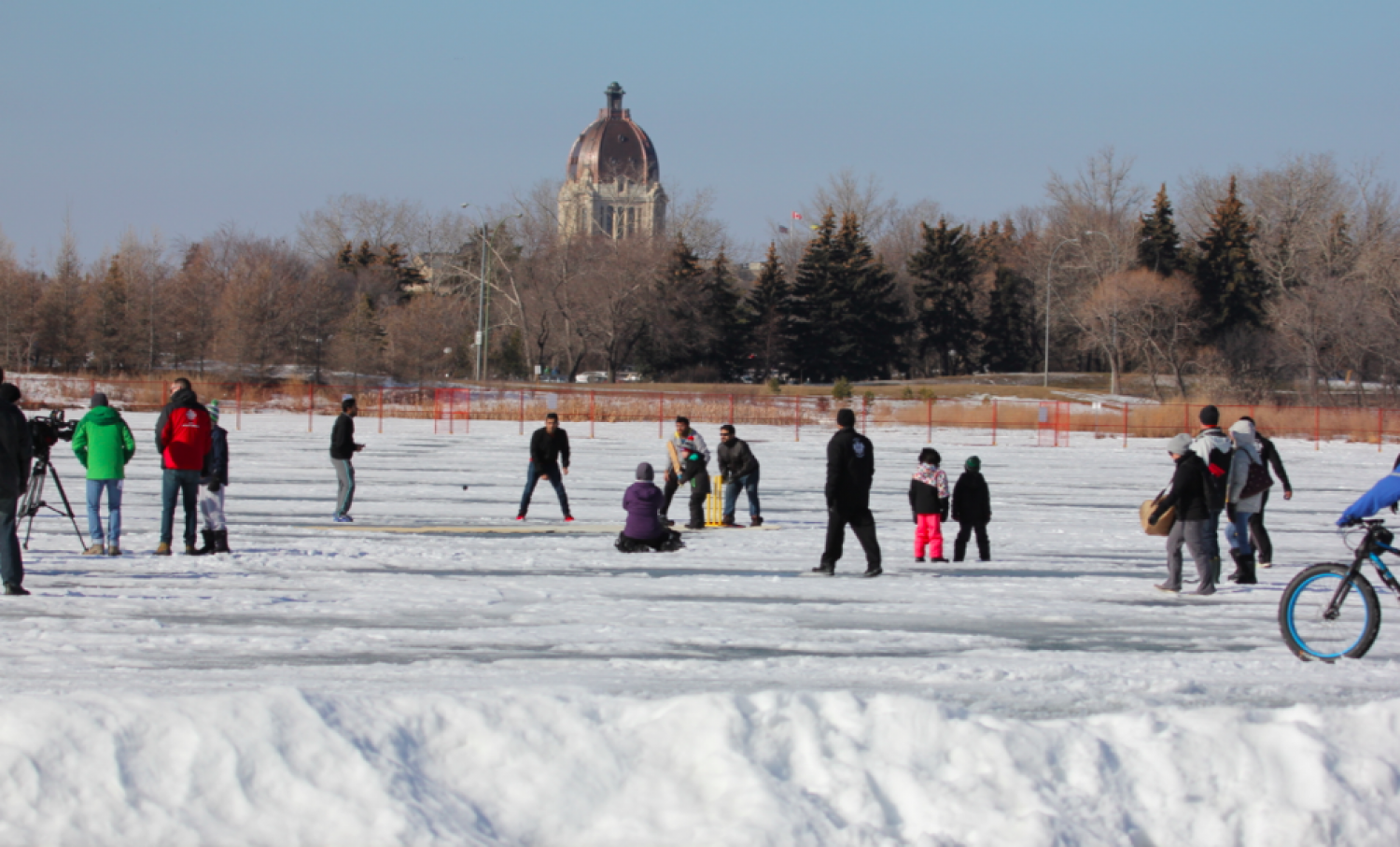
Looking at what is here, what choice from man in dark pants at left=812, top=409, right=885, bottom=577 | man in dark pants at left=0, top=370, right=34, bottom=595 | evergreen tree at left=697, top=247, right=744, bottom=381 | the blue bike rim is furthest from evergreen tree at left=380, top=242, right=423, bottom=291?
the blue bike rim

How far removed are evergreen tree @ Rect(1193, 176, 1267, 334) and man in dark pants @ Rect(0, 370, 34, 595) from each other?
70159mm

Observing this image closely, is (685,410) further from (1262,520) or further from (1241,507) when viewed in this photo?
(1241,507)

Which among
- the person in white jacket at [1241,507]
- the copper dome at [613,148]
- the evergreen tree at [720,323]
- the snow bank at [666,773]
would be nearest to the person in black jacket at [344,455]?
the snow bank at [666,773]

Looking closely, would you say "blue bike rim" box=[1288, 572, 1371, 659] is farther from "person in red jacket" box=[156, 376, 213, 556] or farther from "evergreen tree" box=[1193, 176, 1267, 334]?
"evergreen tree" box=[1193, 176, 1267, 334]

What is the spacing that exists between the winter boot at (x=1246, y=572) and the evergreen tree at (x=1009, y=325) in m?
70.5

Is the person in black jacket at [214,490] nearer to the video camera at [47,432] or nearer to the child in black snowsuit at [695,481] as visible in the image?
the video camera at [47,432]

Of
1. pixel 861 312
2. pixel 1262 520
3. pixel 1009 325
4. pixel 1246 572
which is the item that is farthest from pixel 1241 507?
pixel 1009 325

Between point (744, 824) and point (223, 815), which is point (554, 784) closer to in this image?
point (744, 824)

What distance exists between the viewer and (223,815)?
15.3 ft

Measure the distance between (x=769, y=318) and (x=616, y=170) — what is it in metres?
72.6

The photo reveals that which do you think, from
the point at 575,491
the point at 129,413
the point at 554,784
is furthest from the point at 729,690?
the point at 129,413

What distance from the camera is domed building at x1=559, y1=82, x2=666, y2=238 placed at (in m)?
113

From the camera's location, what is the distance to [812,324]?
2781 inches

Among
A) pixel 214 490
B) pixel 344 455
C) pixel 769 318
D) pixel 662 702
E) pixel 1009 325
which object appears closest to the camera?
pixel 662 702
